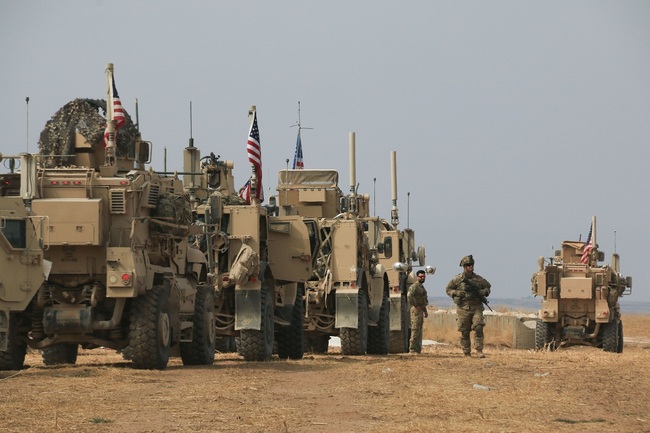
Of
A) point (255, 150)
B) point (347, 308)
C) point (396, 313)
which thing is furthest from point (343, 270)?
point (396, 313)

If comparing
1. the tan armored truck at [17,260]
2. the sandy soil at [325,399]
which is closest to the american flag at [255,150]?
the sandy soil at [325,399]

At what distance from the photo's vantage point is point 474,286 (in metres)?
26.3

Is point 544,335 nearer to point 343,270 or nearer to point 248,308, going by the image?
point 343,270

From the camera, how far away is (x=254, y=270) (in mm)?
22844

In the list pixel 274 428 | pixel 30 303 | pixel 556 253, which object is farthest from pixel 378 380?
pixel 556 253

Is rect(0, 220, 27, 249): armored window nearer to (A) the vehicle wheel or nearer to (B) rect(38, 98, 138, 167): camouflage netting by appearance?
(B) rect(38, 98, 138, 167): camouflage netting

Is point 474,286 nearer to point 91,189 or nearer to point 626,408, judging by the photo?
point 91,189

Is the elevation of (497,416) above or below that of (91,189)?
below

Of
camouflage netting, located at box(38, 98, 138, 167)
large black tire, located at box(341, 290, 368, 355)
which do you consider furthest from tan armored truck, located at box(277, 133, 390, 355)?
camouflage netting, located at box(38, 98, 138, 167)

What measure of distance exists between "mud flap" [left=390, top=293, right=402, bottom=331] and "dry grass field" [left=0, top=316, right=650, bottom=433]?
10.9m

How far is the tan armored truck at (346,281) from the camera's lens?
27.2 m

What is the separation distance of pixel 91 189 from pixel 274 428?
7.67 m

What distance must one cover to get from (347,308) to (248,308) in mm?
4588

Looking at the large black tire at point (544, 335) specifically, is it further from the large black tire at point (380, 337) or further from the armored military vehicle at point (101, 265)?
the armored military vehicle at point (101, 265)
